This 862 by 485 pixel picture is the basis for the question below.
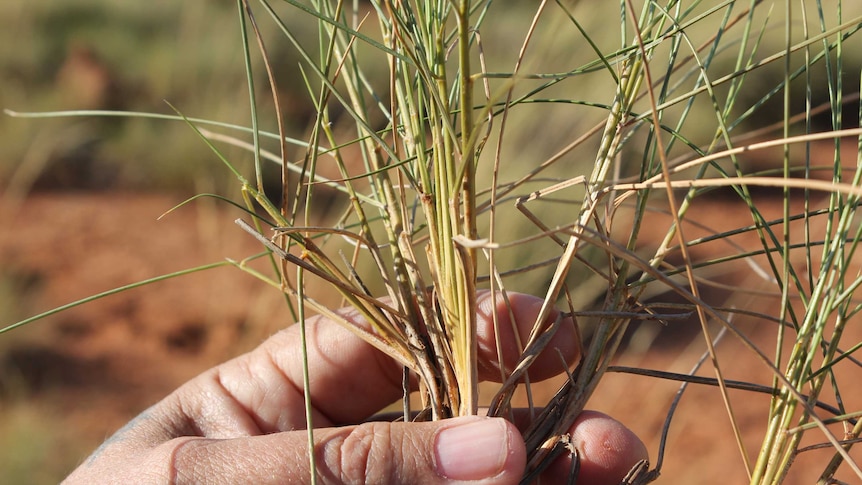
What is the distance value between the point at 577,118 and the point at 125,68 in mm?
2410

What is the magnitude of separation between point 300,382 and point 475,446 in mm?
383

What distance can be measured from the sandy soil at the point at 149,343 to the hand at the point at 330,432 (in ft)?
3.58

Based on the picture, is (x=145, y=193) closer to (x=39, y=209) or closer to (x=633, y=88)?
(x=39, y=209)

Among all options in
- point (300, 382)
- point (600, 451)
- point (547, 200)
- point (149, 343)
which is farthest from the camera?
point (149, 343)

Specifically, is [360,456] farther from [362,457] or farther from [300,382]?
[300,382]

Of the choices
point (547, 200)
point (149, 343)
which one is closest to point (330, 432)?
point (547, 200)

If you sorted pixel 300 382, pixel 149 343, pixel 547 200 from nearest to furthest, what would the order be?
pixel 547 200, pixel 300 382, pixel 149 343

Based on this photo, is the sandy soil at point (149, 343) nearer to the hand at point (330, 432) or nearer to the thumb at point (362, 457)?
the hand at point (330, 432)

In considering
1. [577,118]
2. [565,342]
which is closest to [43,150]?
[577,118]

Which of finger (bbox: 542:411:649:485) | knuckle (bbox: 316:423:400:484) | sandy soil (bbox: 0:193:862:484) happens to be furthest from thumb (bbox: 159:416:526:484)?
sandy soil (bbox: 0:193:862:484)

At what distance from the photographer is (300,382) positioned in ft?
2.69

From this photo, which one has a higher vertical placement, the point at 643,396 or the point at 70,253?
the point at 70,253

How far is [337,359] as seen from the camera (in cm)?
81

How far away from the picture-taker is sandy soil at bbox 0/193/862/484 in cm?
177
